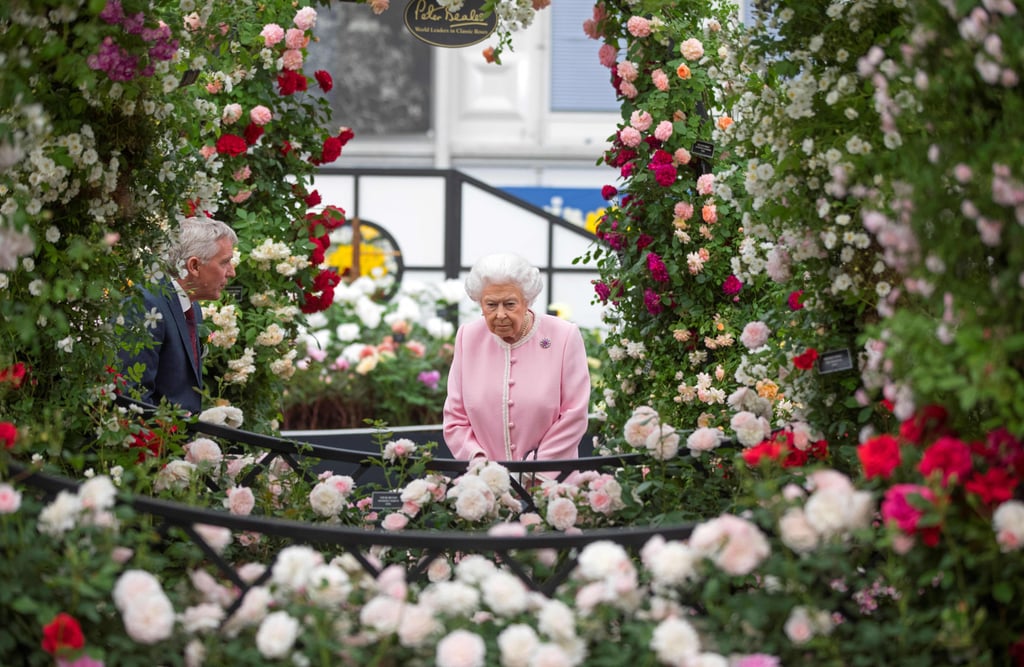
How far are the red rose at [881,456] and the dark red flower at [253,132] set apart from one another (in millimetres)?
2987

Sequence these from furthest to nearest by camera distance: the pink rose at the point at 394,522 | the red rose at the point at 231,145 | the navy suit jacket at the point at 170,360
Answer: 1. the red rose at the point at 231,145
2. the navy suit jacket at the point at 170,360
3. the pink rose at the point at 394,522

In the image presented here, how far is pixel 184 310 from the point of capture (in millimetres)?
3533

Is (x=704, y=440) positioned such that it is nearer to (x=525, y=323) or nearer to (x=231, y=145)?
(x=525, y=323)

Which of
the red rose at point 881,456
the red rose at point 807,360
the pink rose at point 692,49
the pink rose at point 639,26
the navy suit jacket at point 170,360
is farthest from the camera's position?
the pink rose at point 639,26

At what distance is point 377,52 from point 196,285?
6.33 meters

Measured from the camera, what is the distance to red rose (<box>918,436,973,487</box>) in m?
1.72

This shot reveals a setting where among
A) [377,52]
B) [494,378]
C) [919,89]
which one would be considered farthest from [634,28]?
[377,52]

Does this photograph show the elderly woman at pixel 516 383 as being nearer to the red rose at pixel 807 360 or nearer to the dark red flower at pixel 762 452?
the red rose at pixel 807 360

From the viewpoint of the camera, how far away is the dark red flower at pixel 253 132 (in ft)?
14.1

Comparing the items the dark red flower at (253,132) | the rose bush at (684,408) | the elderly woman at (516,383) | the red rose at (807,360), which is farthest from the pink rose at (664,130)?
the red rose at (807,360)

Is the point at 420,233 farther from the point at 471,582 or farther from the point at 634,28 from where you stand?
the point at 471,582

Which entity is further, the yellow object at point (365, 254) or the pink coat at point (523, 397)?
the yellow object at point (365, 254)

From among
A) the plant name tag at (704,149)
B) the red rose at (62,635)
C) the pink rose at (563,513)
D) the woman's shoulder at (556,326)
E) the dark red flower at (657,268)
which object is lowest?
the red rose at (62,635)

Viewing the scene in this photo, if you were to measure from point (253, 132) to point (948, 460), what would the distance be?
313 centimetres
